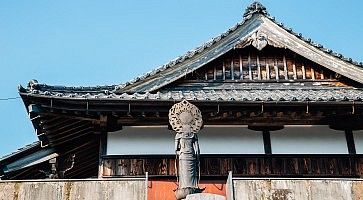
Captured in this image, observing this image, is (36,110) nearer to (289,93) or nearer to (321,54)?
(289,93)

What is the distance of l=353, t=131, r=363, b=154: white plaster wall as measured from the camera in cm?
1335

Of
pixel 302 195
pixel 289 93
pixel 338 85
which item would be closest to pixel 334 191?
pixel 302 195

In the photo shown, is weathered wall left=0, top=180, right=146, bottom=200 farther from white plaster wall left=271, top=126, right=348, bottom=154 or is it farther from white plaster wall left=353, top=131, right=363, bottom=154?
white plaster wall left=353, top=131, right=363, bottom=154

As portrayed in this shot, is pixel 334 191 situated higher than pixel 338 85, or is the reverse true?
pixel 338 85

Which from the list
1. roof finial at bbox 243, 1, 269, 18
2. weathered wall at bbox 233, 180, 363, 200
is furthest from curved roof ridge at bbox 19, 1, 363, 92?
weathered wall at bbox 233, 180, 363, 200

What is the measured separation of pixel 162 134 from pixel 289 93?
9.89 feet

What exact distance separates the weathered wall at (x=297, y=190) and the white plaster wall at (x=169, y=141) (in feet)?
8.43

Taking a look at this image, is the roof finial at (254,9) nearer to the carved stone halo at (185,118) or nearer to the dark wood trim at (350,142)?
the dark wood trim at (350,142)

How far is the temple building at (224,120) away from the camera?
12414mm

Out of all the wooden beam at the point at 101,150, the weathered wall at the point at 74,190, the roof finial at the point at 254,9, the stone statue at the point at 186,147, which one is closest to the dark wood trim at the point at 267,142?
the stone statue at the point at 186,147

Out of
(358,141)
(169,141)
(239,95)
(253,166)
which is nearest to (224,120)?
(239,95)

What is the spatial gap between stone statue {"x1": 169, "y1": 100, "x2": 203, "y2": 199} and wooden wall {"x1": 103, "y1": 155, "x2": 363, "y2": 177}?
89.7 inches

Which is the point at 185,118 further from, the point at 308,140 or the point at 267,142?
the point at 308,140

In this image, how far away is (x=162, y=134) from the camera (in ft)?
43.6
